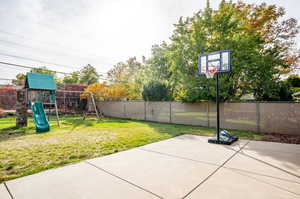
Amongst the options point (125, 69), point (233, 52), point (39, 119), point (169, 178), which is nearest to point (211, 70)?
point (233, 52)

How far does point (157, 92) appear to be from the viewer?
1040cm

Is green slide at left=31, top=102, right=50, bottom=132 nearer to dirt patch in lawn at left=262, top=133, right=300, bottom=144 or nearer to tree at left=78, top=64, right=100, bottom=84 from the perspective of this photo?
dirt patch in lawn at left=262, top=133, right=300, bottom=144

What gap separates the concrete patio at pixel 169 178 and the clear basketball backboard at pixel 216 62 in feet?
8.53

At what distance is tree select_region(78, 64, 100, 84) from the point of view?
2664 centimetres

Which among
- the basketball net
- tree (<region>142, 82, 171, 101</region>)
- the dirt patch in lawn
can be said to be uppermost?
the basketball net

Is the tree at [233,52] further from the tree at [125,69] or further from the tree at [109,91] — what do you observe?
the tree at [125,69]

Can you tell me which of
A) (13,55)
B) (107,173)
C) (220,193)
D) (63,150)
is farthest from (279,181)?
(13,55)

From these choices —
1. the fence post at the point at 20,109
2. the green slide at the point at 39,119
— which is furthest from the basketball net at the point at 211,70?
the fence post at the point at 20,109

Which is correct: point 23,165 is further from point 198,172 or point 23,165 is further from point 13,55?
point 13,55

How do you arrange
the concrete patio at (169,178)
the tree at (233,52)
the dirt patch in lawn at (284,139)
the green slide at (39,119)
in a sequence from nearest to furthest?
1. the concrete patio at (169,178)
2. the dirt patch in lawn at (284,139)
3. the green slide at (39,119)
4. the tree at (233,52)

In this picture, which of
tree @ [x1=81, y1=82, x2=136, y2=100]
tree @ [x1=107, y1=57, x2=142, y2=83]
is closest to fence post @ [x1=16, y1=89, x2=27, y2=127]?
tree @ [x1=81, y1=82, x2=136, y2=100]

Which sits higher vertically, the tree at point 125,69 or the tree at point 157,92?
the tree at point 125,69

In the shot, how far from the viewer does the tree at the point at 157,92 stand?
10.4 m

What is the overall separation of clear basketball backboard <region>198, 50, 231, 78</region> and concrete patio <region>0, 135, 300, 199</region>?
2.60 meters
